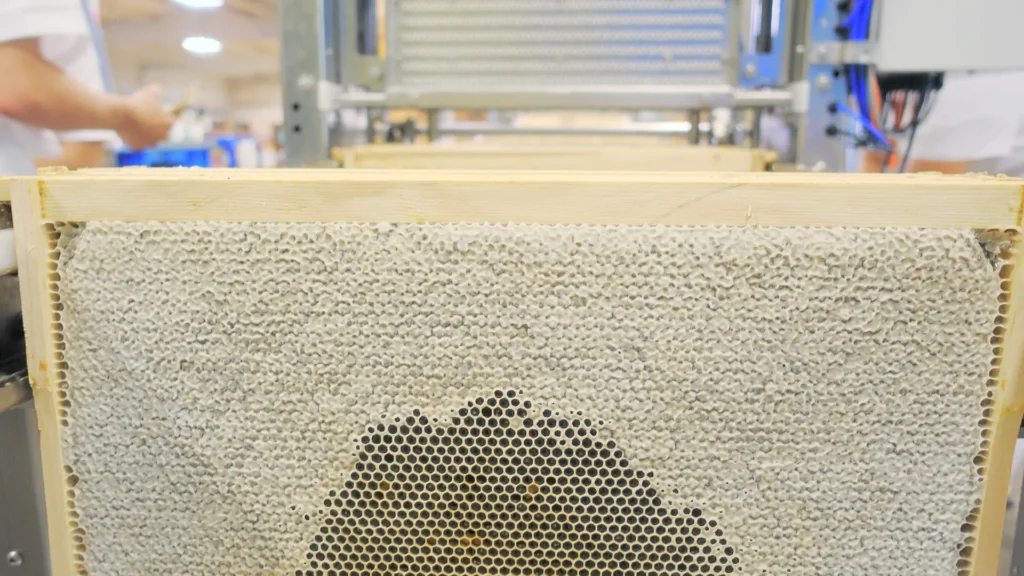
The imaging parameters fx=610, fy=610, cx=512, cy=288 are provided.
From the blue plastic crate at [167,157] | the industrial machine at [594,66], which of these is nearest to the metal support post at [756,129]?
the industrial machine at [594,66]

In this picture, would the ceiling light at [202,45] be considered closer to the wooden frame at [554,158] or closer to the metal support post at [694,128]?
the wooden frame at [554,158]

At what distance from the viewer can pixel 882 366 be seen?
44 centimetres

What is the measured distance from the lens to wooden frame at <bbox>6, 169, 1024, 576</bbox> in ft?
1.37

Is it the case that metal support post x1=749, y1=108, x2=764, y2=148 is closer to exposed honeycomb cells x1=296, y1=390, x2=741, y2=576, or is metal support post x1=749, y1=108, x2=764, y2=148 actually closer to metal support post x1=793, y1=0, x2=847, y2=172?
metal support post x1=793, y1=0, x2=847, y2=172

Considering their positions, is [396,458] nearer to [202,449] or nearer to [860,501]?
[202,449]

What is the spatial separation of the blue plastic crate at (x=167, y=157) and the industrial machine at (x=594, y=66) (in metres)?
1.00

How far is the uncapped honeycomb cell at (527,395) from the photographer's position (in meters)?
0.43

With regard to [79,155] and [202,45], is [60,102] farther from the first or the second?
[202,45]

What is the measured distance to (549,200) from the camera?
43 centimetres

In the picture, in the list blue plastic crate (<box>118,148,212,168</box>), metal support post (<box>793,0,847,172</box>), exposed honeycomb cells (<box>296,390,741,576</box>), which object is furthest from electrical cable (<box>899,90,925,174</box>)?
blue plastic crate (<box>118,148,212,168</box>)

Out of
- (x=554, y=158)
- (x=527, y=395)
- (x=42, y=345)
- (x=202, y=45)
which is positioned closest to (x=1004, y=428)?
(x=527, y=395)

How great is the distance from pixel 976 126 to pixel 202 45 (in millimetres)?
3218

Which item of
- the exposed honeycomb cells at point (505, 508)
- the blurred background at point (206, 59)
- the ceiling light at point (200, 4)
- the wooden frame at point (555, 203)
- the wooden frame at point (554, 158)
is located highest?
the ceiling light at point (200, 4)

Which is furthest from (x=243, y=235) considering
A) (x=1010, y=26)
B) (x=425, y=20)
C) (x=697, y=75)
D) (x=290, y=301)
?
(x=1010, y=26)
